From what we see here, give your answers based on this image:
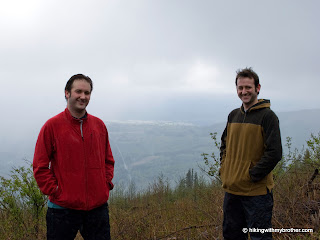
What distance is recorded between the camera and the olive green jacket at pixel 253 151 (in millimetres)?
2664

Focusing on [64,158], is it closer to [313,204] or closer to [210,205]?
[313,204]

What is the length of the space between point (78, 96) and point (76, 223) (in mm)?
1293

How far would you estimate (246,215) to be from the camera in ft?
9.16

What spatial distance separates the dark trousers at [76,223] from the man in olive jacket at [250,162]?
1410 mm

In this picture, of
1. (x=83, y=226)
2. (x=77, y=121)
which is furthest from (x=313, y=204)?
(x=77, y=121)

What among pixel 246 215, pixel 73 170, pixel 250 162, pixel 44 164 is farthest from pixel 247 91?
pixel 44 164

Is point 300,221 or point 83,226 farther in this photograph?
point 300,221

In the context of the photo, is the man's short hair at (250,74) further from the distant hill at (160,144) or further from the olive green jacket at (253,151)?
the distant hill at (160,144)

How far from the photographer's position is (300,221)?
14.1ft

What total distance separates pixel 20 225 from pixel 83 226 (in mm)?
3368

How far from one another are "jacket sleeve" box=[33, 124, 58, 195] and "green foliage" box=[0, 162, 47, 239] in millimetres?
3042

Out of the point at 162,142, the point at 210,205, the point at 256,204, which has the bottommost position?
the point at 162,142

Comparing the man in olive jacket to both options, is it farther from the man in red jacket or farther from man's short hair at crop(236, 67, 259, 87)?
the man in red jacket

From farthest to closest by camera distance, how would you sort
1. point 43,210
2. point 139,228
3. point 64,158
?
1. point 43,210
2. point 139,228
3. point 64,158
